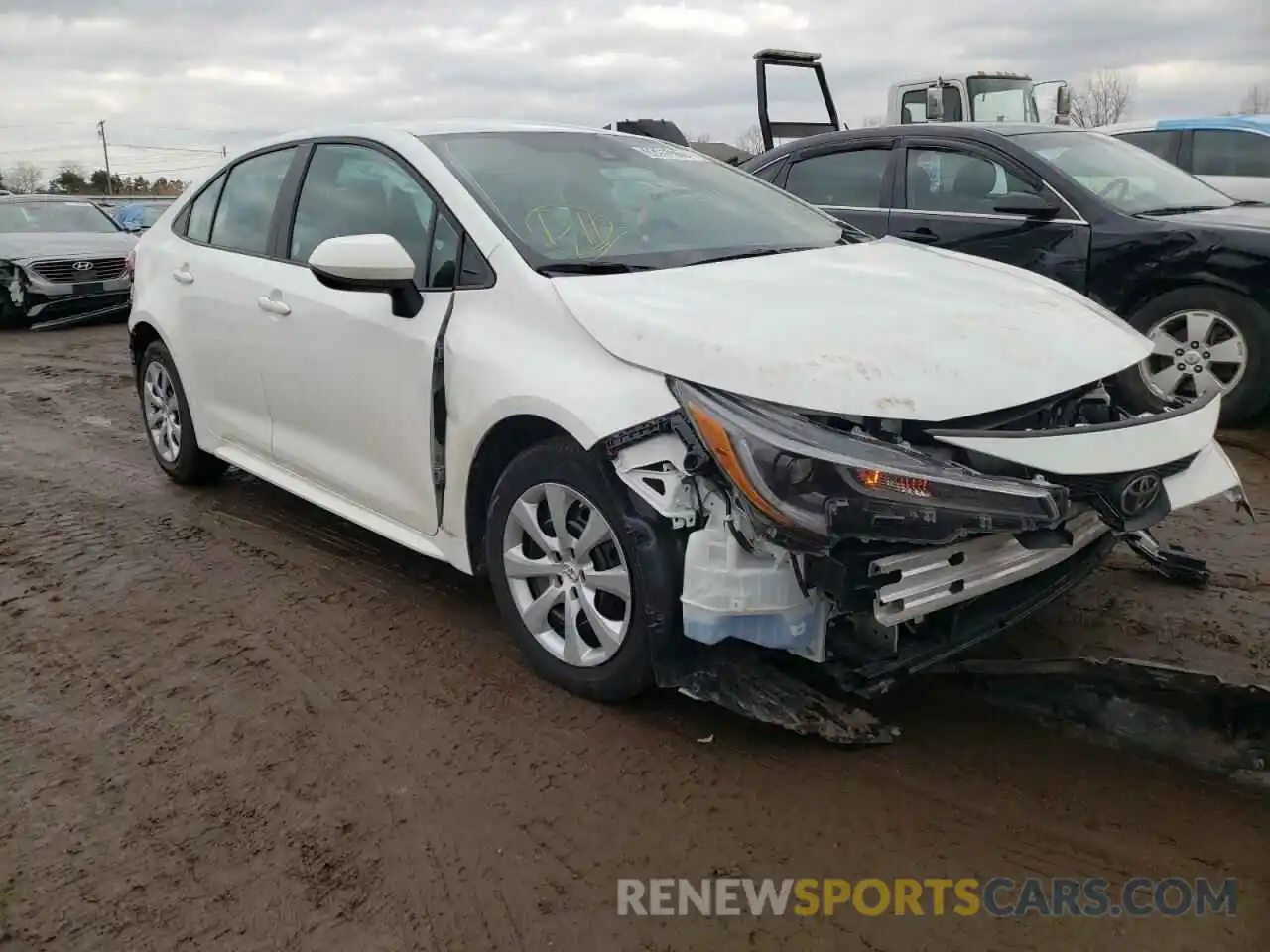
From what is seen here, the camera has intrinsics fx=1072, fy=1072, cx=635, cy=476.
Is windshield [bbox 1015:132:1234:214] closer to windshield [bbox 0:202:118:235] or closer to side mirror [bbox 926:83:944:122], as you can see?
side mirror [bbox 926:83:944:122]

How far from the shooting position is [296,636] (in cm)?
385

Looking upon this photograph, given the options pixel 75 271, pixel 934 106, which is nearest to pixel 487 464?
pixel 934 106

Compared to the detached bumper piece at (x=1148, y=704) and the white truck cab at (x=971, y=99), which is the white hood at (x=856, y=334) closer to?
the detached bumper piece at (x=1148, y=704)

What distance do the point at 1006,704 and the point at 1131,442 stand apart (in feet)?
2.79

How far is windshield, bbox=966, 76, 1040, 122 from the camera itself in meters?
12.5

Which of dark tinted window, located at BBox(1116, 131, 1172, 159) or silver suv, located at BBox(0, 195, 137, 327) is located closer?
dark tinted window, located at BBox(1116, 131, 1172, 159)

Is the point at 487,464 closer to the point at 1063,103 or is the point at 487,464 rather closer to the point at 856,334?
the point at 856,334

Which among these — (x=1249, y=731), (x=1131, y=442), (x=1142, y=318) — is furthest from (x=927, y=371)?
(x=1142, y=318)

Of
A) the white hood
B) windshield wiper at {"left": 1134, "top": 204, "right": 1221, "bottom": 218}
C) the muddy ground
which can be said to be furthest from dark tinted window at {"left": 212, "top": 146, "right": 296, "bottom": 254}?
windshield wiper at {"left": 1134, "top": 204, "right": 1221, "bottom": 218}

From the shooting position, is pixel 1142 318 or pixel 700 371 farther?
pixel 1142 318

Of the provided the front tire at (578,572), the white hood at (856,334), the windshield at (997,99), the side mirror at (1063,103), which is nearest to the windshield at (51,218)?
the windshield at (997,99)

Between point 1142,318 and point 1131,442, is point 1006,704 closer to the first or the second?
point 1131,442

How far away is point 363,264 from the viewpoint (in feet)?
11.0

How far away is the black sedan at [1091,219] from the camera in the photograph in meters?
5.84
